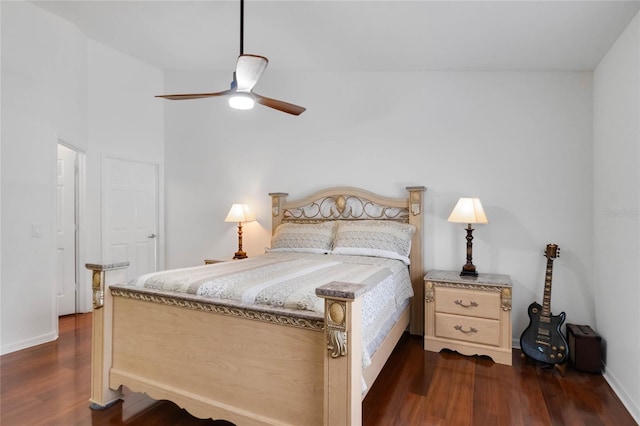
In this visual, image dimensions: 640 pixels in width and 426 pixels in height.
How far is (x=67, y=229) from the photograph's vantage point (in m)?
4.20

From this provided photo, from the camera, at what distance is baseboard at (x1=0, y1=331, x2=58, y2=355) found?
2.92 meters

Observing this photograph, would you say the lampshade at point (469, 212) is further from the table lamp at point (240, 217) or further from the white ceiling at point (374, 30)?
the table lamp at point (240, 217)

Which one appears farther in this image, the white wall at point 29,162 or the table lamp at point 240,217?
the table lamp at point 240,217

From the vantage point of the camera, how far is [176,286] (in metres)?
2.02

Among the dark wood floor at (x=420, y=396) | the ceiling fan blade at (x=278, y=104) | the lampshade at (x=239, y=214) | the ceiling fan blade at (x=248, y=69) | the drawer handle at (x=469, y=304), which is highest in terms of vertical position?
the ceiling fan blade at (x=248, y=69)

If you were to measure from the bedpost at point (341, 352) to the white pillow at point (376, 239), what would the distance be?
1775 millimetres

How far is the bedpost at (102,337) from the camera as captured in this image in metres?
2.15

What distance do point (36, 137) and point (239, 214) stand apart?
196cm

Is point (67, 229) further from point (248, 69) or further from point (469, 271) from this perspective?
point (469, 271)

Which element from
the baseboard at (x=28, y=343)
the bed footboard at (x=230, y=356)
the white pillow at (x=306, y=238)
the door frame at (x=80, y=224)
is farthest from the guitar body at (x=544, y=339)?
the door frame at (x=80, y=224)

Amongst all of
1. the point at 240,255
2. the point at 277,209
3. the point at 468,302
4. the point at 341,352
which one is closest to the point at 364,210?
the point at 277,209

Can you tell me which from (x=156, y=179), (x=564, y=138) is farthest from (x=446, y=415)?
(x=156, y=179)

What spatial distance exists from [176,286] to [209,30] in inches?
101

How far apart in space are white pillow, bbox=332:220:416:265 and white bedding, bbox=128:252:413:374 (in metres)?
0.15
